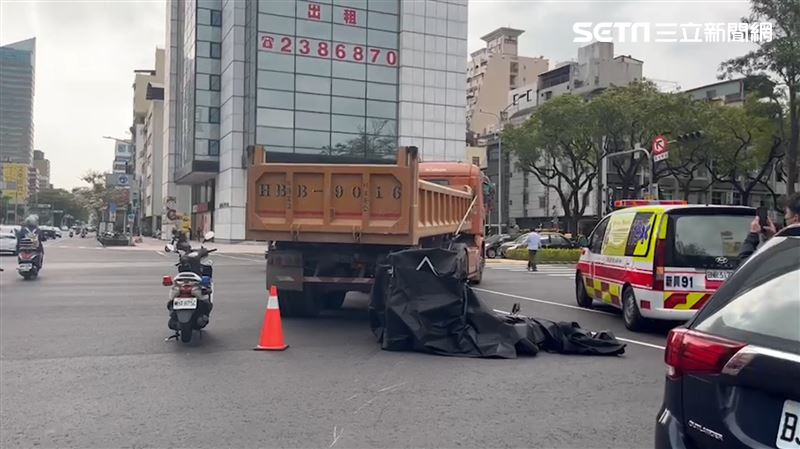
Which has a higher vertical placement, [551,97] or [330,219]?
[551,97]

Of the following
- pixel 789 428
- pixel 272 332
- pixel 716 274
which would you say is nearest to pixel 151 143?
pixel 272 332

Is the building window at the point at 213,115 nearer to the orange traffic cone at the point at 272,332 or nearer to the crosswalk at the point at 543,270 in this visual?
the crosswalk at the point at 543,270

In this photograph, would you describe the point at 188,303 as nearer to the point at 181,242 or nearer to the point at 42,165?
the point at 181,242

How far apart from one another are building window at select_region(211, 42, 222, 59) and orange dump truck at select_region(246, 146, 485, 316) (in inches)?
1750

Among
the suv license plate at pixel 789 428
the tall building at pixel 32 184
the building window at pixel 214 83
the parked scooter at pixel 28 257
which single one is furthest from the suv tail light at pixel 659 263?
the tall building at pixel 32 184

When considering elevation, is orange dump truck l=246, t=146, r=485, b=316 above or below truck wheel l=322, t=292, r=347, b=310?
above

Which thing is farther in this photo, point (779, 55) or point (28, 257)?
point (779, 55)

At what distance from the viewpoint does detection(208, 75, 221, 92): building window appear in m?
52.1

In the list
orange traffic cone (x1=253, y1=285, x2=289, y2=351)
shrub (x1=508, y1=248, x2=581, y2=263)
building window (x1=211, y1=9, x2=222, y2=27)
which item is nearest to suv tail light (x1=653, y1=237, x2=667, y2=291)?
orange traffic cone (x1=253, y1=285, x2=289, y2=351)

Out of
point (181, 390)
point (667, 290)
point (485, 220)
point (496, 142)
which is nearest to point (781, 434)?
point (181, 390)

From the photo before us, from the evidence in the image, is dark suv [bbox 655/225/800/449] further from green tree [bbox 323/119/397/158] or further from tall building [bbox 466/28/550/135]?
tall building [bbox 466/28/550/135]

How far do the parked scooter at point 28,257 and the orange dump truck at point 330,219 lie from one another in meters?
10.1

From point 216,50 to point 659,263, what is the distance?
4809 centimetres

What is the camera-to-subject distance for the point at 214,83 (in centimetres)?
5222
